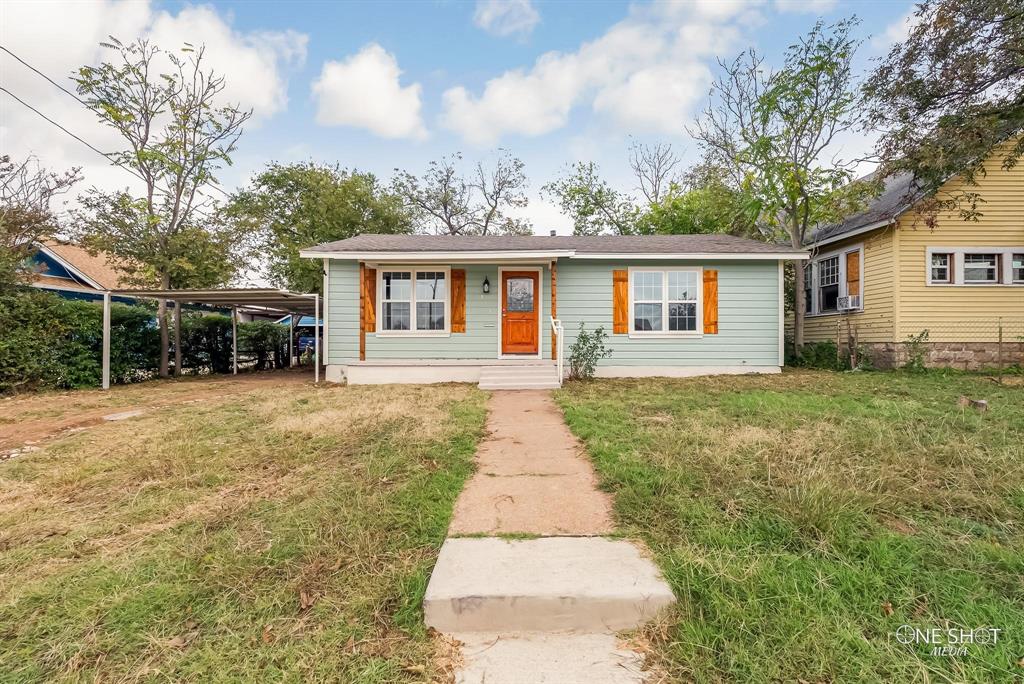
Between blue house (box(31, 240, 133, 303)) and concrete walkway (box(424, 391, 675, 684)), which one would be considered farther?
blue house (box(31, 240, 133, 303))

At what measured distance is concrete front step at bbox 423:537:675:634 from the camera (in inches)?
72.2

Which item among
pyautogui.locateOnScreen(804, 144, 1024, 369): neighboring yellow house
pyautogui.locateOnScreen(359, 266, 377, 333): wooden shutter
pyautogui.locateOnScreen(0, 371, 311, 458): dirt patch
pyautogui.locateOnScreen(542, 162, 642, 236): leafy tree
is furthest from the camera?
pyautogui.locateOnScreen(542, 162, 642, 236): leafy tree

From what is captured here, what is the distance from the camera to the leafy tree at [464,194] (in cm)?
2269

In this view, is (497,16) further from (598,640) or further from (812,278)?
(598,640)

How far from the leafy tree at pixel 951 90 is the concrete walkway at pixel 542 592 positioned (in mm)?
10522

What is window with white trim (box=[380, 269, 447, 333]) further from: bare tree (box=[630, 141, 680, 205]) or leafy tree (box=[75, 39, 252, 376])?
bare tree (box=[630, 141, 680, 205])

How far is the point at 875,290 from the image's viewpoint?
10422 mm

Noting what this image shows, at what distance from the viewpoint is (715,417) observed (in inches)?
199

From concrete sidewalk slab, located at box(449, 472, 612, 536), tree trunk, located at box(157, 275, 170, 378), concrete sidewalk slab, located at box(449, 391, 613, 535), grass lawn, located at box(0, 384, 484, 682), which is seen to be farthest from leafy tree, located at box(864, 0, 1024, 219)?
tree trunk, located at box(157, 275, 170, 378)

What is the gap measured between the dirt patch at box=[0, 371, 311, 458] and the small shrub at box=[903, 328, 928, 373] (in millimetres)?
13686

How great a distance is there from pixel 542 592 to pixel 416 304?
813 cm

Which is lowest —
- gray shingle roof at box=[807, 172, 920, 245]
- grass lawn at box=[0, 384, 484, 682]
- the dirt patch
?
grass lawn at box=[0, 384, 484, 682]

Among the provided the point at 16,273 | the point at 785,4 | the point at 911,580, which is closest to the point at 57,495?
the point at 911,580

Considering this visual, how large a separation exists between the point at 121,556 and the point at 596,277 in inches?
338
